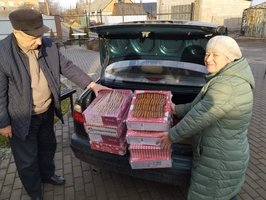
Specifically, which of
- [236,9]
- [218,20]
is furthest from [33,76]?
[236,9]

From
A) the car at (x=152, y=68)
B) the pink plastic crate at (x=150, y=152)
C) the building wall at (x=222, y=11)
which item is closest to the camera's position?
the pink plastic crate at (x=150, y=152)

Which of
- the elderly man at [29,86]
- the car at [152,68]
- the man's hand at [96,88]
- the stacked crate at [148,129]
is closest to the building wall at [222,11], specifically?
the car at [152,68]

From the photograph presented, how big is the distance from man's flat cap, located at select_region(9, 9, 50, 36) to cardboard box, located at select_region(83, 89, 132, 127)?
0.80 meters

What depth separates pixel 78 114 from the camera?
2.79m

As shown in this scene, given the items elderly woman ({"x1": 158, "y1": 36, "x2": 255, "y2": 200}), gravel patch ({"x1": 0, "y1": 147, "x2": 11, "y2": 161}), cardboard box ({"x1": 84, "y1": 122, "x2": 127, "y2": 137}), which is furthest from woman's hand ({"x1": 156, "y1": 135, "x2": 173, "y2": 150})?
gravel patch ({"x1": 0, "y1": 147, "x2": 11, "y2": 161})

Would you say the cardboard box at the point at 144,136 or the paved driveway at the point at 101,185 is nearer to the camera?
the cardboard box at the point at 144,136

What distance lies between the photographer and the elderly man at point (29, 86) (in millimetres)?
2197

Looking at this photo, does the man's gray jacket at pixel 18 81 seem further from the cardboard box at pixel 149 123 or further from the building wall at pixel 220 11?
the building wall at pixel 220 11

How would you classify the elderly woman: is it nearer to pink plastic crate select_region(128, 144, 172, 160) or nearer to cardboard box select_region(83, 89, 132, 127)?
pink plastic crate select_region(128, 144, 172, 160)

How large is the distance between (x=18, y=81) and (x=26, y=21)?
51 centimetres

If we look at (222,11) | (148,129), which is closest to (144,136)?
(148,129)

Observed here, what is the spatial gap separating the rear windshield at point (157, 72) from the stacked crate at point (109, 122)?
0.80 meters

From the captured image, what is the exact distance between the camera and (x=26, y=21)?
6.97ft

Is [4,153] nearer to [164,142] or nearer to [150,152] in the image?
[150,152]
